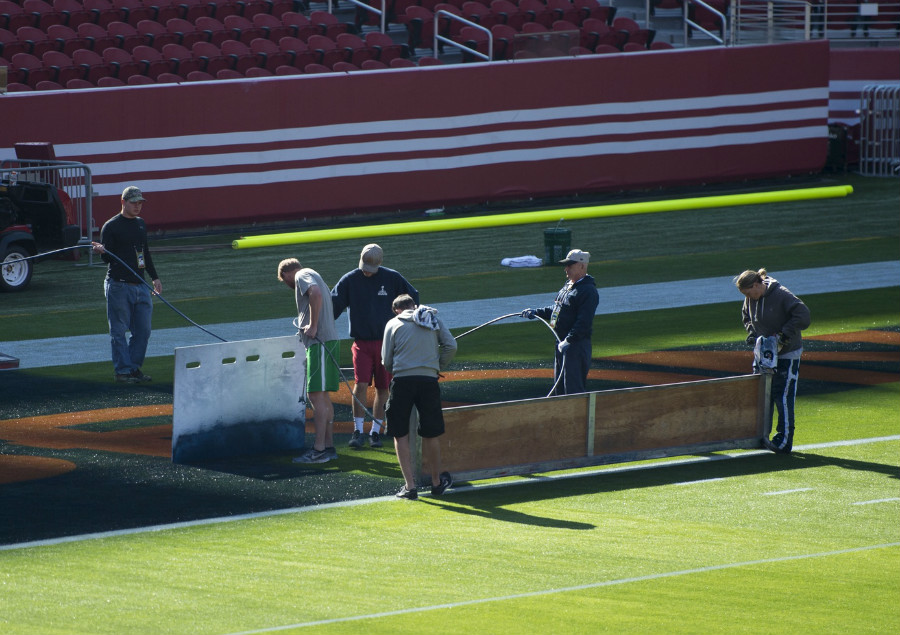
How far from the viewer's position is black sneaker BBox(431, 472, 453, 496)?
11828 mm

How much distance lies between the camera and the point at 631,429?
1294cm

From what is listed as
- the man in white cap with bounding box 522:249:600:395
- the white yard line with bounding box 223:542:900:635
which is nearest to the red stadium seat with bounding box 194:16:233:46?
the man in white cap with bounding box 522:249:600:395

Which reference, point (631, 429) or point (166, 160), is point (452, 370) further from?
point (166, 160)

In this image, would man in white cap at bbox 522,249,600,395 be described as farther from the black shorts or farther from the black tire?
the black tire

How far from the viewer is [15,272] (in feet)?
72.8

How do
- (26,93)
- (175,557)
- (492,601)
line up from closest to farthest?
(492,601) < (175,557) < (26,93)

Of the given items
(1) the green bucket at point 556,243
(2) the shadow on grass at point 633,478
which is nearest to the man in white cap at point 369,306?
(2) the shadow on grass at point 633,478

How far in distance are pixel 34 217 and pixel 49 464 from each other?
1038cm

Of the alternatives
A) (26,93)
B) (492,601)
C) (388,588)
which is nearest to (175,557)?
(388,588)

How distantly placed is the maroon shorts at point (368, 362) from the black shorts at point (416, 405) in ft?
5.37

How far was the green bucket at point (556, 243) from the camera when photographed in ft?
80.5

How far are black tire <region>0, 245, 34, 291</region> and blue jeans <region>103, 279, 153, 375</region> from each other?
6383 mm

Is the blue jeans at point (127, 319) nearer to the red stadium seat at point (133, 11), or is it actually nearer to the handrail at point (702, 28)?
the red stadium seat at point (133, 11)

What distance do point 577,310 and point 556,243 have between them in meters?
11.5
